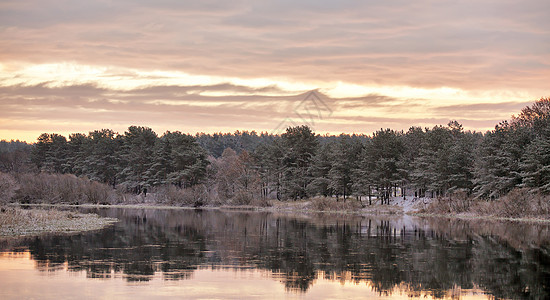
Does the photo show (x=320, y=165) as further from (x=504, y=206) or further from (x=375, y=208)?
(x=504, y=206)

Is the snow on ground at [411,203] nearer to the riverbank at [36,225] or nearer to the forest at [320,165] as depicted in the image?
the forest at [320,165]

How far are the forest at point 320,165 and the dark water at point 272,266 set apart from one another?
34387mm

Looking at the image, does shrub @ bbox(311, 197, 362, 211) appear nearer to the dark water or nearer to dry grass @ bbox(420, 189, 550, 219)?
dry grass @ bbox(420, 189, 550, 219)

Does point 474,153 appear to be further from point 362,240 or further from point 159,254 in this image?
point 159,254

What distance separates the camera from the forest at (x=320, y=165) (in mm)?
75375

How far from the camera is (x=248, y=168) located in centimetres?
12862

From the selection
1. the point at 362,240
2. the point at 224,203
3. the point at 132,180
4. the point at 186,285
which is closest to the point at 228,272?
the point at 186,285

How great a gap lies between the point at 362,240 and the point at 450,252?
324 inches

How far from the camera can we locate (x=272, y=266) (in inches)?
1078

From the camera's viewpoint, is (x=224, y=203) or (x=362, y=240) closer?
(x=362, y=240)

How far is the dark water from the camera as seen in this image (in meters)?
20.9

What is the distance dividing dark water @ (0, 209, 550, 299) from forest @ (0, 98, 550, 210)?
113 ft

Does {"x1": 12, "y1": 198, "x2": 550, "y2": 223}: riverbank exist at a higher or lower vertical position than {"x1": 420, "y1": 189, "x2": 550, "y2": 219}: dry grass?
lower

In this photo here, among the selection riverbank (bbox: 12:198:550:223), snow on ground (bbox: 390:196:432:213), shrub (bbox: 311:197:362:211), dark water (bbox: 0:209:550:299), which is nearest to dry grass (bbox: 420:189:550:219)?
riverbank (bbox: 12:198:550:223)
